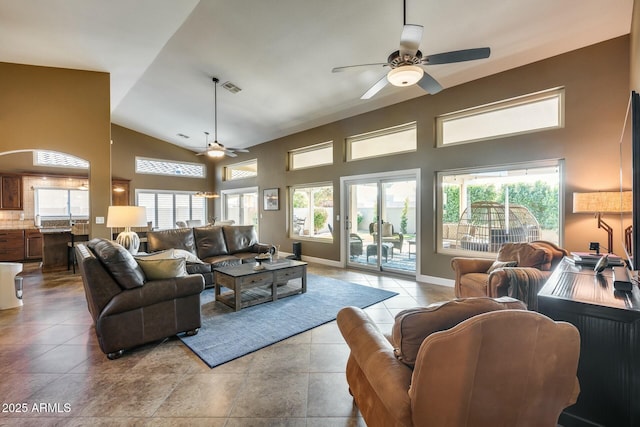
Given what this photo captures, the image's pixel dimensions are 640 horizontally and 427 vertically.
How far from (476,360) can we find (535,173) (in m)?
4.07

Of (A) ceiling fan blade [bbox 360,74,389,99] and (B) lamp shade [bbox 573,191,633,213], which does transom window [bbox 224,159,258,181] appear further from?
(B) lamp shade [bbox 573,191,633,213]

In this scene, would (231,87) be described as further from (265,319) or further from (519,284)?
(519,284)

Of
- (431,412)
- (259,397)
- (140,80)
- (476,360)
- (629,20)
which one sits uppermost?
(140,80)

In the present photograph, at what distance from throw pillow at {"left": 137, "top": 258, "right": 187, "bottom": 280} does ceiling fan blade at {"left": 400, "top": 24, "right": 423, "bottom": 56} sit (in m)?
2.94

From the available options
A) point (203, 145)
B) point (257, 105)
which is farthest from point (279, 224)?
point (203, 145)

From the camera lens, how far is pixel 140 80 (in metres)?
5.95

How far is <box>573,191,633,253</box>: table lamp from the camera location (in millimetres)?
2859

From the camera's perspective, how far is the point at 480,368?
98 centimetres

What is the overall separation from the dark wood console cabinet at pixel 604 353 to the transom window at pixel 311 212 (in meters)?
5.25

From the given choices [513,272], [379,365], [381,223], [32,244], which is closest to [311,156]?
[381,223]

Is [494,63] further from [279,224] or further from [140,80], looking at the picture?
[140,80]

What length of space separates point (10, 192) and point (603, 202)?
11337 millimetres

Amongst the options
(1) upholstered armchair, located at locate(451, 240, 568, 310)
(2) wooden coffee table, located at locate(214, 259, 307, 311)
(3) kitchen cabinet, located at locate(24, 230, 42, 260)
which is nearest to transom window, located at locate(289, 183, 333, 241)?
(2) wooden coffee table, located at locate(214, 259, 307, 311)

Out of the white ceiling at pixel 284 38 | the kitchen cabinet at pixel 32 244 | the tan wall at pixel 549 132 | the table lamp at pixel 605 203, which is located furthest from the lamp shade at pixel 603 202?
the kitchen cabinet at pixel 32 244
